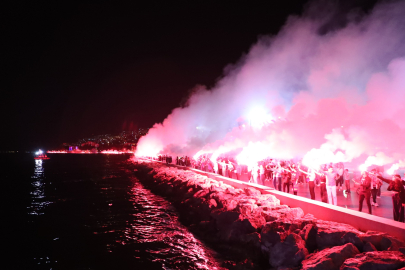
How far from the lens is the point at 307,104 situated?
29.3m

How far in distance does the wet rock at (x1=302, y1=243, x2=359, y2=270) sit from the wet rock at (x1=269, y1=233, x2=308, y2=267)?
2.02 ft

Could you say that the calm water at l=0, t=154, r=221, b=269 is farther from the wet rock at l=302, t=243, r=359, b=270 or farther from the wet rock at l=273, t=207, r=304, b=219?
the wet rock at l=302, t=243, r=359, b=270

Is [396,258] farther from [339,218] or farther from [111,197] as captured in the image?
[111,197]

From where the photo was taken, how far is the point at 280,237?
8.23m

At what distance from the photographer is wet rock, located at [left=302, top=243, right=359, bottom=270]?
6072mm

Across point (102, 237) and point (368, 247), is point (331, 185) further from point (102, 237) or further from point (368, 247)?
point (102, 237)

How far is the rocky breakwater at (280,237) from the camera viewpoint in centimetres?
608

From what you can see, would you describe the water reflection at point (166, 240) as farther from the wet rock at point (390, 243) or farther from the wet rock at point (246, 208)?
the wet rock at point (390, 243)

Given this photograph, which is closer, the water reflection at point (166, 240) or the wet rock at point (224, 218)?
the water reflection at point (166, 240)

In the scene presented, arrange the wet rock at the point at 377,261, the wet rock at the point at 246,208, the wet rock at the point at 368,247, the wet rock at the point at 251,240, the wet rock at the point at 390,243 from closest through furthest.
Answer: the wet rock at the point at 377,261 < the wet rock at the point at 390,243 < the wet rock at the point at 368,247 < the wet rock at the point at 251,240 < the wet rock at the point at 246,208

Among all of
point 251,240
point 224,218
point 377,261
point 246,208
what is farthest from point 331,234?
point 224,218

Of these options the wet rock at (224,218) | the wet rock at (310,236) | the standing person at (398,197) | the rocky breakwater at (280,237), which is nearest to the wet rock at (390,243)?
the rocky breakwater at (280,237)

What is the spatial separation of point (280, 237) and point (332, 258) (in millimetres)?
2141

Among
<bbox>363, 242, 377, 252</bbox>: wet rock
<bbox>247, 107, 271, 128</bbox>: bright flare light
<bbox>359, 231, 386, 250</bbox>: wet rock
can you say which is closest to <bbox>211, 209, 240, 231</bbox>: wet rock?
<bbox>359, 231, 386, 250</bbox>: wet rock
